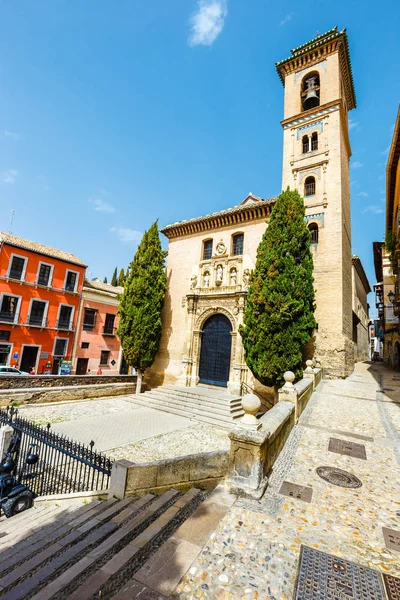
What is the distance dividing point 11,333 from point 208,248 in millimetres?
16304

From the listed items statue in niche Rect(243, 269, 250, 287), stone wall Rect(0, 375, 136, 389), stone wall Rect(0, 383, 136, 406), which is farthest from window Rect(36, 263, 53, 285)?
statue in niche Rect(243, 269, 250, 287)

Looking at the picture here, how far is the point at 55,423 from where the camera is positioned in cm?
1095

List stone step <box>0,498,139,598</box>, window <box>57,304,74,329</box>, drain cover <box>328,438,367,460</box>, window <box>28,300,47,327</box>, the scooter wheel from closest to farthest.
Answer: stone step <box>0,498,139,598</box>
the scooter wheel
drain cover <box>328,438,367,460</box>
window <box>28,300,47,327</box>
window <box>57,304,74,329</box>

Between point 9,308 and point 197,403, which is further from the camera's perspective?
point 9,308

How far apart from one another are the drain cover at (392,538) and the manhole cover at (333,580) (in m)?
0.67

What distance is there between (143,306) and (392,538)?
15.9 m

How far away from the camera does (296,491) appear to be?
14.6ft

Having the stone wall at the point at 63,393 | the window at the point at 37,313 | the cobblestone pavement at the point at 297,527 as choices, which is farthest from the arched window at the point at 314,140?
the window at the point at 37,313

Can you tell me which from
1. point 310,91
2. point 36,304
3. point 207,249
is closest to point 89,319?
point 36,304

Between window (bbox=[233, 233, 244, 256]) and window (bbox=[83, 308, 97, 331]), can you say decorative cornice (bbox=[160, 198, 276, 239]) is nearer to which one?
window (bbox=[233, 233, 244, 256])

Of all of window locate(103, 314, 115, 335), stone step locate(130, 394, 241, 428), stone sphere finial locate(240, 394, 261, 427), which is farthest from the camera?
window locate(103, 314, 115, 335)

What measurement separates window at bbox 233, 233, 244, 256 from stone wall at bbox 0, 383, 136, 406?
1132 centimetres

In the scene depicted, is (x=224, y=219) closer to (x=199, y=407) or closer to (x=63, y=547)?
(x=199, y=407)

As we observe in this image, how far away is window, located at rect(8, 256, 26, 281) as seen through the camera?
2130cm
